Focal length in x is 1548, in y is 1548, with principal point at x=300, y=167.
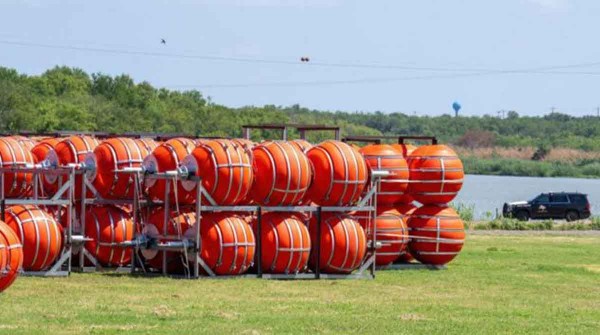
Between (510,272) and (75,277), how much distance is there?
9.64 meters

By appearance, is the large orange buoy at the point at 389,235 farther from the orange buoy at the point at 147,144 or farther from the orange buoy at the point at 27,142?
the orange buoy at the point at 27,142

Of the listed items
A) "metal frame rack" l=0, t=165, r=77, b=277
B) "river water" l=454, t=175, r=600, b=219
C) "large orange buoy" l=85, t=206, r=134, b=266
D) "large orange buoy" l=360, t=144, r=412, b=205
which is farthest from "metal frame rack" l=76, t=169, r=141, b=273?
"river water" l=454, t=175, r=600, b=219

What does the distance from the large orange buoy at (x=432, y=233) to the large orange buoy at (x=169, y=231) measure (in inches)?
232

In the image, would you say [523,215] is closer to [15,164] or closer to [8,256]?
[15,164]

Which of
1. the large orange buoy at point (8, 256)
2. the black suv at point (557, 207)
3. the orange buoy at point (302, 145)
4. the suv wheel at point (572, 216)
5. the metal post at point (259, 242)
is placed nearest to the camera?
the large orange buoy at point (8, 256)

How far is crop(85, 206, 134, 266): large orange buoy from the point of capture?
1126 inches

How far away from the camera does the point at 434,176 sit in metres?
31.2

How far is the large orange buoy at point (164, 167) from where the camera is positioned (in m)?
27.2

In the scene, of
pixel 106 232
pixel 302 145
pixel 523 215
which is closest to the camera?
pixel 106 232

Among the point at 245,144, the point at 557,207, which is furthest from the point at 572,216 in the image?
the point at 245,144

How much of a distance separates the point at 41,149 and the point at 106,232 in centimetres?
274

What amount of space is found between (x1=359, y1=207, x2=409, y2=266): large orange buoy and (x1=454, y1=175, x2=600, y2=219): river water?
35713mm

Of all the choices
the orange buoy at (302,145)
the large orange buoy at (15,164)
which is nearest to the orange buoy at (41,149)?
the large orange buoy at (15,164)

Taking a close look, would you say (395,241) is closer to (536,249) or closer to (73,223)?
(73,223)
